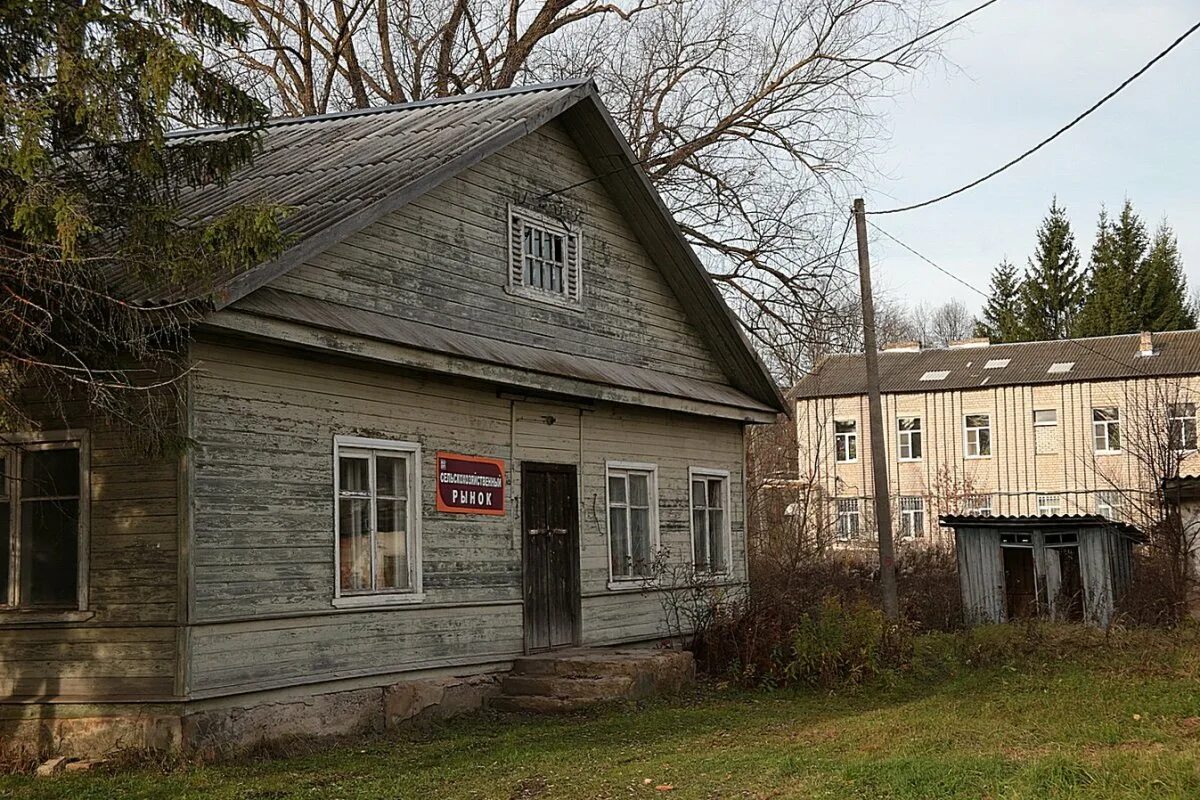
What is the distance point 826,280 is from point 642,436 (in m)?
8.36

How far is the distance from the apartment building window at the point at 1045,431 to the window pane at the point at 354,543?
37.0 metres

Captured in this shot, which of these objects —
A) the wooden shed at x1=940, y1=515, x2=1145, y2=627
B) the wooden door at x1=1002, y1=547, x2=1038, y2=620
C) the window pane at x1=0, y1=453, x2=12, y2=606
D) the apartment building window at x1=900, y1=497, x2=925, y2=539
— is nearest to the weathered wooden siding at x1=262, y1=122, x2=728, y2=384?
the window pane at x1=0, y1=453, x2=12, y2=606

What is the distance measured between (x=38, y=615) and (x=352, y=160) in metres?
5.77

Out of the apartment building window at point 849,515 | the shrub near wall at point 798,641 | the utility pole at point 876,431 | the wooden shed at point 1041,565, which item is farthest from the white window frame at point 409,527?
the apartment building window at point 849,515

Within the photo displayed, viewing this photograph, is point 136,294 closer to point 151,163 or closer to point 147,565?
point 151,163

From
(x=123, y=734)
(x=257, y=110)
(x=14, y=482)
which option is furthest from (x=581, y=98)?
(x=123, y=734)

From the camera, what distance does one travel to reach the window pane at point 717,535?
1930cm

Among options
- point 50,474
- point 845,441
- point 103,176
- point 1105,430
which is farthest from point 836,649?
point 845,441

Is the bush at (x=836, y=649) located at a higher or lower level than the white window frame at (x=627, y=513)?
lower

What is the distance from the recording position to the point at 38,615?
11.1 m

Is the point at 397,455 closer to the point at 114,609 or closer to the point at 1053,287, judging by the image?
the point at 114,609

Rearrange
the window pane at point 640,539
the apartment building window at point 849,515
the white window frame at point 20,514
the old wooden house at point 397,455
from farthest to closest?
the apartment building window at point 849,515 < the window pane at point 640,539 < the white window frame at point 20,514 < the old wooden house at point 397,455

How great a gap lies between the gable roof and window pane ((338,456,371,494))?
2.22 metres

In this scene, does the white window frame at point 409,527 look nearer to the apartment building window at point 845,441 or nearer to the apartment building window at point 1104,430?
the apartment building window at point 1104,430
